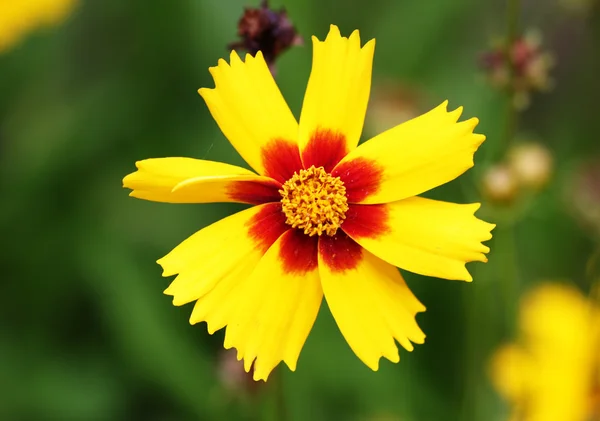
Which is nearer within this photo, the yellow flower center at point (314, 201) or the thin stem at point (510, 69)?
the yellow flower center at point (314, 201)

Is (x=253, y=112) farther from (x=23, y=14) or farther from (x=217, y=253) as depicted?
(x=23, y=14)

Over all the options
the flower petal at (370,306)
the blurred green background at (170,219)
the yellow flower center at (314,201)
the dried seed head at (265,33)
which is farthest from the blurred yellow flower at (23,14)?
the flower petal at (370,306)

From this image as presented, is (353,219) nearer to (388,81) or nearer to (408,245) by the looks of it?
(408,245)

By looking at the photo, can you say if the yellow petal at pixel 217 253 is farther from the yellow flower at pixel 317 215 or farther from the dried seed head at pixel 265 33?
the dried seed head at pixel 265 33

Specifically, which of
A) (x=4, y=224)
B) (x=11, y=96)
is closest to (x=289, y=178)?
(x=4, y=224)

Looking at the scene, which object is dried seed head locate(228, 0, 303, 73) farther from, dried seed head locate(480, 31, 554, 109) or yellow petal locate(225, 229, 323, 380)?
dried seed head locate(480, 31, 554, 109)

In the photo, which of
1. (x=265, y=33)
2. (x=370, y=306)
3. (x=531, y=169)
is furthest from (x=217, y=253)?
(x=531, y=169)

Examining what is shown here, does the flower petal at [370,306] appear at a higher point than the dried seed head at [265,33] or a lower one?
lower
